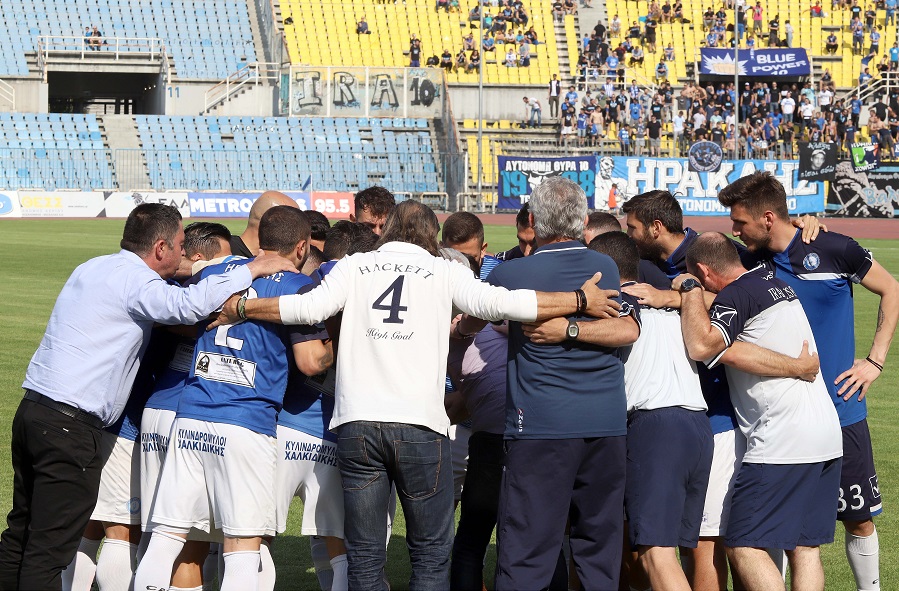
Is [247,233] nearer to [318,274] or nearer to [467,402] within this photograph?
[318,274]

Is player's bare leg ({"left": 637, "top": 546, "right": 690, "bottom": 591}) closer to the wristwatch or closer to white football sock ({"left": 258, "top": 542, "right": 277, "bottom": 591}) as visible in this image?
the wristwatch

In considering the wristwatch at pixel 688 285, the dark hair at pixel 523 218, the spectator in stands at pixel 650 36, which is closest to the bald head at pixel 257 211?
the dark hair at pixel 523 218

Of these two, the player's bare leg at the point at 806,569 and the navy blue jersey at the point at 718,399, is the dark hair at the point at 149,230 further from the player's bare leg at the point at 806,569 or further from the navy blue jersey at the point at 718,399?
the player's bare leg at the point at 806,569

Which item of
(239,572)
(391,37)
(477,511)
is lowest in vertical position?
(477,511)

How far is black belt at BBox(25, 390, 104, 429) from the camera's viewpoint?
17.8ft

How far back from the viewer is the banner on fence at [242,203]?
1588 inches

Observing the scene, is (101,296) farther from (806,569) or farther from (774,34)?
(774,34)

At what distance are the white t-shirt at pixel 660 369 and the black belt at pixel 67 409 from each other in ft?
8.22

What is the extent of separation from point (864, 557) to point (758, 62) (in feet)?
160

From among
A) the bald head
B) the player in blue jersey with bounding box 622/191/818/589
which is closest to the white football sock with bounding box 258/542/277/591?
the bald head

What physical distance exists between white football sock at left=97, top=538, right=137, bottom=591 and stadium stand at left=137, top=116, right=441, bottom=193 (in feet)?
122

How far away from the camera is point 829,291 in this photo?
5.95m

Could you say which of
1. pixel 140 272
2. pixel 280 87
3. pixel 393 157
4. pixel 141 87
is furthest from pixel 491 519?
pixel 141 87

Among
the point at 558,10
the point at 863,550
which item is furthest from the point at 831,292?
the point at 558,10
